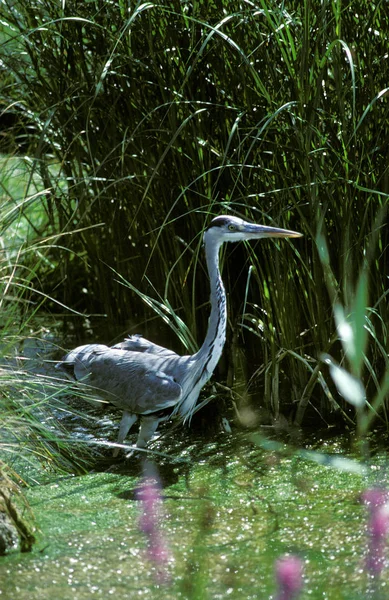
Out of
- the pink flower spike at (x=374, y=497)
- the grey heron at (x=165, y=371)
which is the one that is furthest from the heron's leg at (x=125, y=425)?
the pink flower spike at (x=374, y=497)

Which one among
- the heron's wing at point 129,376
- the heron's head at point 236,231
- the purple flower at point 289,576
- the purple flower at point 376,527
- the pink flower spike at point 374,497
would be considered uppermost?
the heron's head at point 236,231

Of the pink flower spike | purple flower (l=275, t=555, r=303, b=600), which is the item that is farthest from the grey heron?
purple flower (l=275, t=555, r=303, b=600)

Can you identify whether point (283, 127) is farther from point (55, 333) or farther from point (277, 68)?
point (55, 333)

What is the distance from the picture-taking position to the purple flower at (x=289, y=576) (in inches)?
91.1

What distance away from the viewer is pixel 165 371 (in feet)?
11.3

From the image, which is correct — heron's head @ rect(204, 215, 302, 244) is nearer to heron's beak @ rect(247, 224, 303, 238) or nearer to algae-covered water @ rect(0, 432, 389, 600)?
heron's beak @ rect(247, 224, 303, 238)

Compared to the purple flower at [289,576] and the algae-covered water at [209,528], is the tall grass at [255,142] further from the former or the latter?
the purple flower at [289,576]

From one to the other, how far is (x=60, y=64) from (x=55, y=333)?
1530mm

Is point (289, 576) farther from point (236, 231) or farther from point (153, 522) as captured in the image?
point (236, 231)

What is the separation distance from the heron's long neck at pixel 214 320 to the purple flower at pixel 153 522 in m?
0.42

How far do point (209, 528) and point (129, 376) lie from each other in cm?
86

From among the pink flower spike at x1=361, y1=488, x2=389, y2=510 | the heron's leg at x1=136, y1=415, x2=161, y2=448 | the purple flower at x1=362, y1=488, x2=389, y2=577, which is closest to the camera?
the purple flower at x1=362, y1=488, x2=389, y2=577

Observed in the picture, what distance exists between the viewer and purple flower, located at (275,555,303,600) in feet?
7.59

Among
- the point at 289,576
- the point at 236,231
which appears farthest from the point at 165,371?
the point at 289,576
